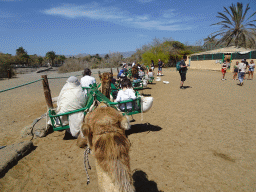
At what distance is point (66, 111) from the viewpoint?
379cm

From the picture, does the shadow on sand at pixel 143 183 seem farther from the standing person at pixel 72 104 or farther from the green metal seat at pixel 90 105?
the standing person at pixel 72 104

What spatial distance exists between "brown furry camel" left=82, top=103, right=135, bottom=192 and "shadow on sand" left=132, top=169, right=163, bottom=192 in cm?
169

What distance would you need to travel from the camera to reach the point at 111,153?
1.18 metres

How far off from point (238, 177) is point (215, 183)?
18.6 inches

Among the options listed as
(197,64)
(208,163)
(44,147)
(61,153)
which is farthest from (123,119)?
(197,64)

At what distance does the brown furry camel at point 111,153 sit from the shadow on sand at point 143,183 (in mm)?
1691

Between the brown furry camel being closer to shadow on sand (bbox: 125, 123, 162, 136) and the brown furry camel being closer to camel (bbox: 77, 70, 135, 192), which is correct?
camel (bbox: 77, 70, 135, 192)

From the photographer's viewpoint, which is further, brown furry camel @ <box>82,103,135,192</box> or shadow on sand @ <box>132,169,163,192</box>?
shadow on sand @ <box>132,169,163,192</box>

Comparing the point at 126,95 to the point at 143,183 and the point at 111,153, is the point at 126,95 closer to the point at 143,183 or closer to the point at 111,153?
the point at 143,183

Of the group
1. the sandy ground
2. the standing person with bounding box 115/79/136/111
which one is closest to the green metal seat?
the standing person with bounding box 115/79/136/111

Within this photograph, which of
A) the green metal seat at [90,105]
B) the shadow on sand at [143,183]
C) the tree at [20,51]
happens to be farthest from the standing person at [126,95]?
the tree at [20,51]

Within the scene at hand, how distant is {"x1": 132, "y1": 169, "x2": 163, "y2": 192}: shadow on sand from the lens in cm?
265

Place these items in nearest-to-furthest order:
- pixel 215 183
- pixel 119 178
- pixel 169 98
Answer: pixel 119 178
pixel 215 183
pixel 169 98

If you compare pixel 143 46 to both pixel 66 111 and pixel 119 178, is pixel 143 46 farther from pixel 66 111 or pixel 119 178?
pixel 119 178
